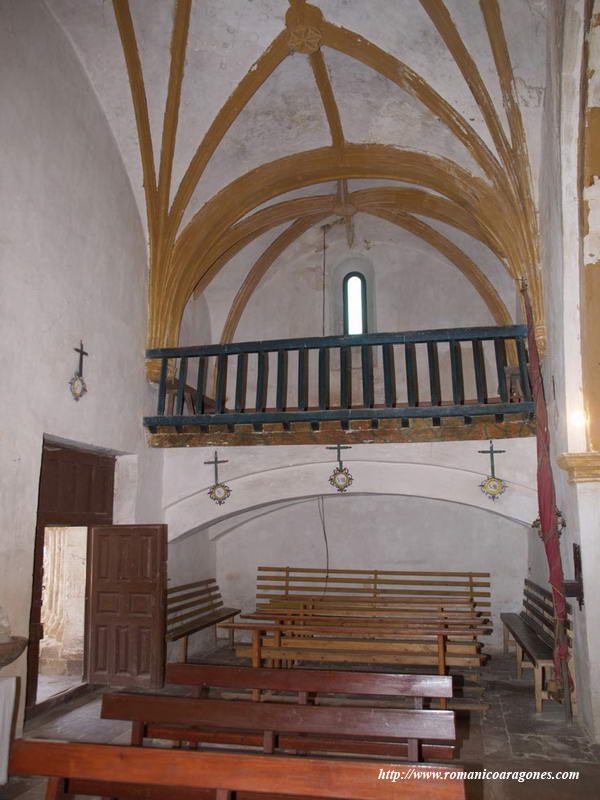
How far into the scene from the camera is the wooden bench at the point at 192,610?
940 centimetres

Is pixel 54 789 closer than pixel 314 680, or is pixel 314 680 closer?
pixel 54 789

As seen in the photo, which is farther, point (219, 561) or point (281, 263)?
point (281, 263)

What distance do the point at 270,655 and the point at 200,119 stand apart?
7377 mm

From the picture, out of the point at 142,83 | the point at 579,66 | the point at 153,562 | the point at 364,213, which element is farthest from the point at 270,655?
the point at 364,213

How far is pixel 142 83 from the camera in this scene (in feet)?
Result: 29.4

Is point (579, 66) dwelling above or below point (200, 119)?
below

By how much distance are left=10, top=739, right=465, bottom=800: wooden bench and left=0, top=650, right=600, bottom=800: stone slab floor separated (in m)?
1.86

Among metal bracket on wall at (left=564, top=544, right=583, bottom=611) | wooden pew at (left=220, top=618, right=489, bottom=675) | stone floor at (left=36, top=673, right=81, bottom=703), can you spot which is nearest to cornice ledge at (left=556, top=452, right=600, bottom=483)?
metal bracket on wall at (left=564, top=544, right=583, bottom=611)

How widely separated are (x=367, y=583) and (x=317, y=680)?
6.40 metres

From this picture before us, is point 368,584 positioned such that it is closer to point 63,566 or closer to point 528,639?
point 528,639

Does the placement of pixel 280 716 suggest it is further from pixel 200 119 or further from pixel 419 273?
pixel 419 273

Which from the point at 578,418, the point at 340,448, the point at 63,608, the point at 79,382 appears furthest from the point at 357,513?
the point at 79,382

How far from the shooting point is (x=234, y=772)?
3.62 meters

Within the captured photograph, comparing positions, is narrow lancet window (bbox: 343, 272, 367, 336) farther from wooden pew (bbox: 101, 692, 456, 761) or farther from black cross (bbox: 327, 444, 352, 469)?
wooden pew (bbox: 101, 692, 456, 761)
